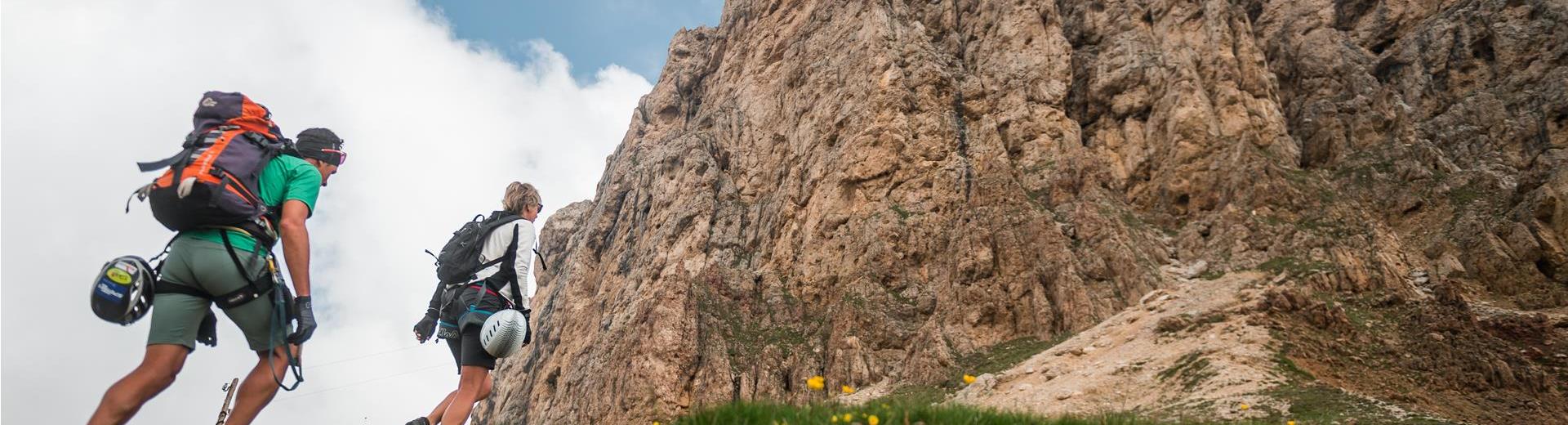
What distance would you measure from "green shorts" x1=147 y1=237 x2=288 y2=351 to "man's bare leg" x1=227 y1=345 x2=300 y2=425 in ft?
0.51

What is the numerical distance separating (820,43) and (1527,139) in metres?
28.0

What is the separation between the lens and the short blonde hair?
22.7 feet

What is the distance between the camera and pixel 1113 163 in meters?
34.3

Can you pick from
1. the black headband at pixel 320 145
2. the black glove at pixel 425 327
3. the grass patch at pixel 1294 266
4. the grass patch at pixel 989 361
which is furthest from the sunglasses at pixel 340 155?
the grass patch at pixel 1294 266

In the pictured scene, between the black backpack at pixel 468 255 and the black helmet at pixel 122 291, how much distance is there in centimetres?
246

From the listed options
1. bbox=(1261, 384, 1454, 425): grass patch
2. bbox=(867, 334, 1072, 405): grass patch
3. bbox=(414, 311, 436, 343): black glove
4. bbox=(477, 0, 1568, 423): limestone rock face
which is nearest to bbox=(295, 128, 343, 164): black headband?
bbox=(414, 311, 436, 343): black glove

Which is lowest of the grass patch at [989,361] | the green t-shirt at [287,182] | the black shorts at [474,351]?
the grass patch at [989,361]

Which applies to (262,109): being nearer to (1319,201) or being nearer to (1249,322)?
(1249,322)

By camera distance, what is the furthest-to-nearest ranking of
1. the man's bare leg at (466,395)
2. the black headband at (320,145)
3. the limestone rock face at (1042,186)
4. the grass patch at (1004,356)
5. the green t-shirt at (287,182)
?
the limestone rock face at (1042,186) → the grass patch at (1004,356) → the man's bare leg at (466,395) → the black headband at (320,145) → the green t-shirt at (287,182)

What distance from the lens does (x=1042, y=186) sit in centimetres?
3294

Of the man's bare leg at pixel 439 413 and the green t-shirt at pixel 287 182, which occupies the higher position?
the green t-shirt at pixel 287 182

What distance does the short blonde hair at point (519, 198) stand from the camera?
22.7 feet

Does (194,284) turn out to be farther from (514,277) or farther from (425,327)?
(425,327)

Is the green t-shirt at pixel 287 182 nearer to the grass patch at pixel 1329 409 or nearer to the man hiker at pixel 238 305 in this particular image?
the man hiker at pixel 238 305
